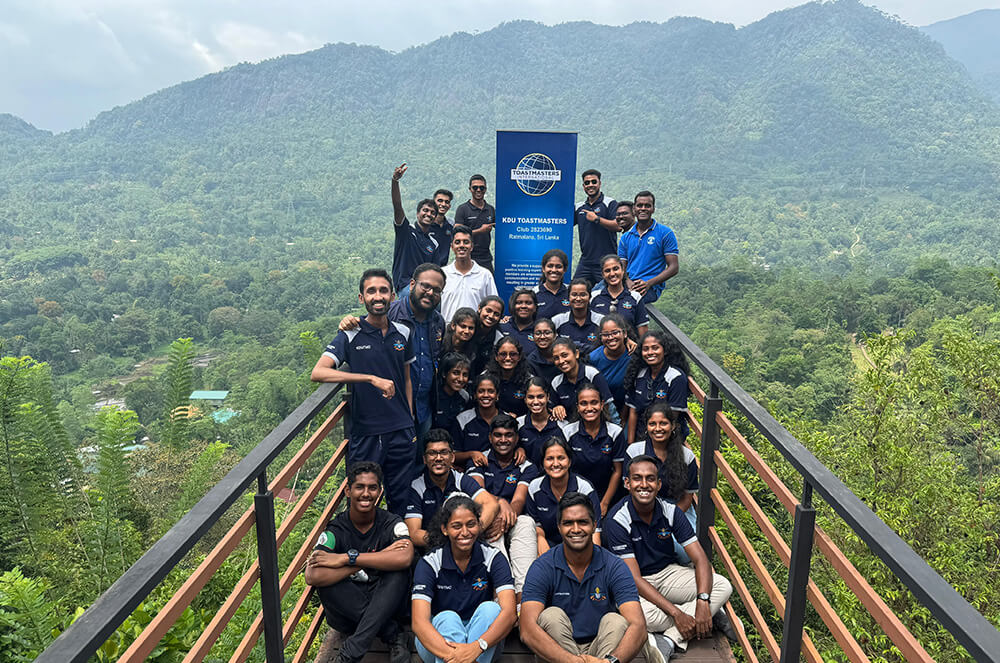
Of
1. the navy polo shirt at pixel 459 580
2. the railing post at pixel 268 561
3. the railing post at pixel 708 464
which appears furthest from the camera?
the railing post at pixel 708 464

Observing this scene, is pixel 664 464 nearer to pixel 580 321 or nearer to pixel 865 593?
pixel 580 321

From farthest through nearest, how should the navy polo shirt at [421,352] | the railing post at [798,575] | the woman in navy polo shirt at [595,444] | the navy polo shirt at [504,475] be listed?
the navy polo shirt at [421,352]
the woman in navy polo shirt at [595,444]
the navy polo shirt at [504,475]
the railing post at [798,575]

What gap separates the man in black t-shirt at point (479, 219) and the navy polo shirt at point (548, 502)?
2962 mm

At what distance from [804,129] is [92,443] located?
112 metres

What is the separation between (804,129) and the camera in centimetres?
11388

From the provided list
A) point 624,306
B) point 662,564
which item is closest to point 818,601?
point 662,564

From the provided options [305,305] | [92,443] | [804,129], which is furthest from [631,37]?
[92,443]

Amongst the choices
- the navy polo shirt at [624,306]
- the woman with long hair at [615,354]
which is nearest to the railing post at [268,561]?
the woman with long hair at [615,354]

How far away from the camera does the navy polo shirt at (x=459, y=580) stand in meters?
3.08

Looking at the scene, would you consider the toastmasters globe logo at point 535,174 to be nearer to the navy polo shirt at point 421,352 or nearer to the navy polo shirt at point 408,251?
the navy polo shirt at point 408,251

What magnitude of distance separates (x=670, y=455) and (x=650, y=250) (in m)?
2.58

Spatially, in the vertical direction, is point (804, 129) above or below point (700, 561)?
above

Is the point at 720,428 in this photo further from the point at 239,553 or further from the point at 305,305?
the point at 305,305

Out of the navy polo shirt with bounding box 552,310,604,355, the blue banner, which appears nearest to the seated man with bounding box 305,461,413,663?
the navy polo shirt with bounding box 552,310,604,355
